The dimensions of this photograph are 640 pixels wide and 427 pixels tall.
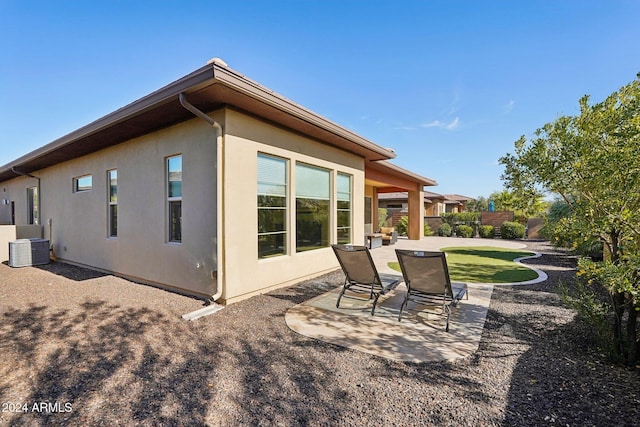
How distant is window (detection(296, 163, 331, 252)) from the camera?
7234 millimetres

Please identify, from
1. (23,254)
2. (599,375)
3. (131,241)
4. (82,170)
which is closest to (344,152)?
(131,241)

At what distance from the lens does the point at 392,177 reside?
Result: 15266mm

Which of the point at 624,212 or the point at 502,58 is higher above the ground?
the point at 502,58

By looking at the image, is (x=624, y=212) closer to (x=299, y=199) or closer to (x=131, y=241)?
(x=299, y=199)

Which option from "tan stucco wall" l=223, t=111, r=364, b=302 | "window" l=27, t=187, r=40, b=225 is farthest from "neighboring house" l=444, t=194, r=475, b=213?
"window" l=27, t=187, r=40, b=225

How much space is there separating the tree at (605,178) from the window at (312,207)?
181 inches

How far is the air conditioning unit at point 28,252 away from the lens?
368 inches

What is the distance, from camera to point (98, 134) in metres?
6.98

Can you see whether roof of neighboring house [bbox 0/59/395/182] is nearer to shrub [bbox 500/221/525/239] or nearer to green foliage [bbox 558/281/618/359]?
green foliage [bbox 558/281/618/359]

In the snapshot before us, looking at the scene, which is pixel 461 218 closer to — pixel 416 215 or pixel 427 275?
pixel 416 215

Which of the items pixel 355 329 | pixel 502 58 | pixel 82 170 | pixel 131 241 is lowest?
pixel 355 329

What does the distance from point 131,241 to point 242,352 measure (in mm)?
5437

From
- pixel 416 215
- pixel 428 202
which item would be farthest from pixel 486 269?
pixel 428 202

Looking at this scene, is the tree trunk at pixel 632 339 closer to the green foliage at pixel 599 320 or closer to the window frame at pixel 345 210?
the green foliage at pixel 599 320
